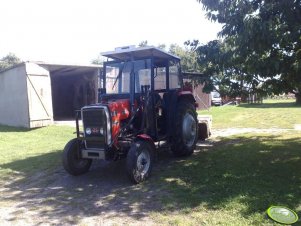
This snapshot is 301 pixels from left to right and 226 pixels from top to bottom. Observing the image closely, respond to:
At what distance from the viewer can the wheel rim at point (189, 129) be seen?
861 cm

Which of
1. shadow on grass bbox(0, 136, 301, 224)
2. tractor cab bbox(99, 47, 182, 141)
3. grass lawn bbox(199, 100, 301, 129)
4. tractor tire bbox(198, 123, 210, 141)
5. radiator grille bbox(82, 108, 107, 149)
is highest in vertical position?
tractor cab bbox(99, 47, 182, 141)

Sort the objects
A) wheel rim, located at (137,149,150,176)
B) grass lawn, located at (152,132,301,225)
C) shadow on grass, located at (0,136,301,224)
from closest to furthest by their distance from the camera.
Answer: grass lawn, located at (152,132,301,225)
shadow on grass, located at (0,136,301,224)
wheel rim, located at (137,149,150,176)

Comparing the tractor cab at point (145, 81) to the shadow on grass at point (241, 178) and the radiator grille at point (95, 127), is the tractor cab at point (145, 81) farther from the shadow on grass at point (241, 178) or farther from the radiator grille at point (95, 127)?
the shadow on grass at point (241, 178)

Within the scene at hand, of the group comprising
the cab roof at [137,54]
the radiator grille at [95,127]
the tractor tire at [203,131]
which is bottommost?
the tractor tire at [203,131]

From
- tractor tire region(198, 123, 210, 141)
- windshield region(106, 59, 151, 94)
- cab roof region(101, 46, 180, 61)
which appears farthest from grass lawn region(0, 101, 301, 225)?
cab roof region(101, 46, 180, 61)

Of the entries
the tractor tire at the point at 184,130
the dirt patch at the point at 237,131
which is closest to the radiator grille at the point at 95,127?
the tractor tire at the point at 184,130

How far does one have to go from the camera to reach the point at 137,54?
309 inches

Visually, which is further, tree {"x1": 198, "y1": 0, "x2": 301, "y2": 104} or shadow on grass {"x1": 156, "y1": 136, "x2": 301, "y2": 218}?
tree {"x1": 198, "y1": 0, "x2": 301, "y2": 104}

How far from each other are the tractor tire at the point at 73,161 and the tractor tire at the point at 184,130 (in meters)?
2.19

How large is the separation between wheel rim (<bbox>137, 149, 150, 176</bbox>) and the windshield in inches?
59.8

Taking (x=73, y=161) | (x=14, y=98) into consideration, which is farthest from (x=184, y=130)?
(x=14, y=98)

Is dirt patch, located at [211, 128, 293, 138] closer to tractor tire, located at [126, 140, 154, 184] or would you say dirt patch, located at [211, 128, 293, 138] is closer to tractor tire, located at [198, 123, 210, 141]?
tractor tire, located at [198, 123, 210, 141]

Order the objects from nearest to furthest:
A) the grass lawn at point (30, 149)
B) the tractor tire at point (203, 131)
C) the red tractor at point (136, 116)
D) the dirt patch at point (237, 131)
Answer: the red tractor at point (136, 116), the grass lawn at point (30, 149), the tractor tire at point (203, 131), the dirt patch at point (237, 131)

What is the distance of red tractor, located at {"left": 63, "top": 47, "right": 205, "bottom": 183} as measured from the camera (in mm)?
6656
